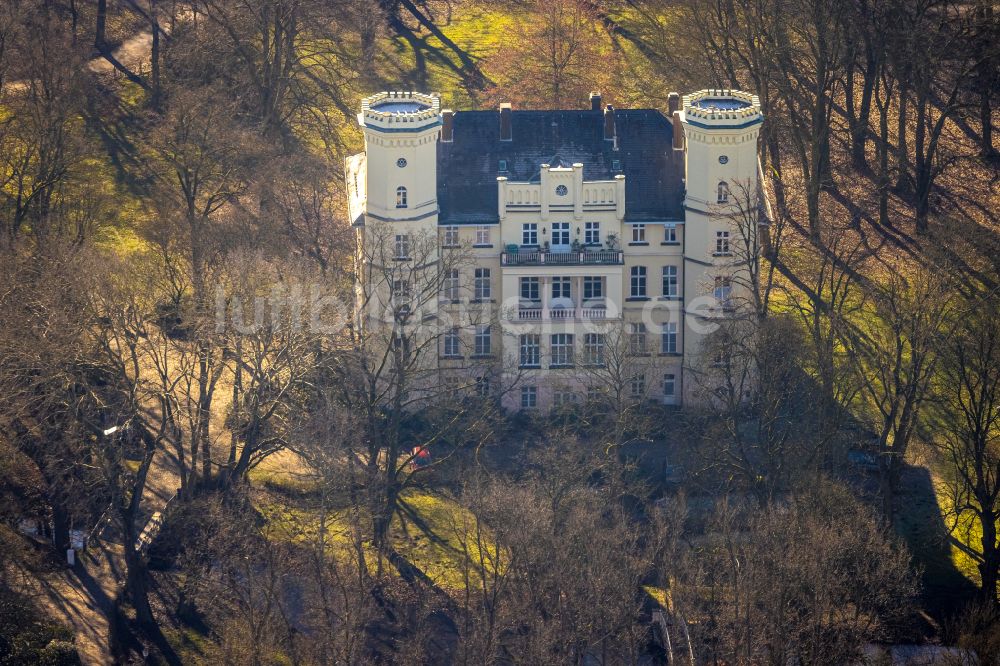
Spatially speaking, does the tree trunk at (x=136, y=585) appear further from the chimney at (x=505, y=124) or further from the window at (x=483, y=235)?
the chimney at (x=505, y=124)

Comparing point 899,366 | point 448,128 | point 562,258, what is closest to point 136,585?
point 562,258

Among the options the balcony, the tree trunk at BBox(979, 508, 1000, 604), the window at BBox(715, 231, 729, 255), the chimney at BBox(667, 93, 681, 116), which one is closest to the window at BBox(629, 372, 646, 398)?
the balcony

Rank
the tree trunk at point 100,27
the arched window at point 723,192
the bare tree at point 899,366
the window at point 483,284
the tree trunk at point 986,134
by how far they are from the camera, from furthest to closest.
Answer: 1. the tree trunk at point 100,27
2. the tree trunk at point 986,134
3. the window at point 483,284
4. the arched window at point 723,192
5. the bare tree at point 899,366

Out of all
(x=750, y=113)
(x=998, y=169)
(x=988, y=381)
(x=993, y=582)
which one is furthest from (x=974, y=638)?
(x=998, y=169)

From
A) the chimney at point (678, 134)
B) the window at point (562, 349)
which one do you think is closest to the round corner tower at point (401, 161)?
the window at point (562, 349)

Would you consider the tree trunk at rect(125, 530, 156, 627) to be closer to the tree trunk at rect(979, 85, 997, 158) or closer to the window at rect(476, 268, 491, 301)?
the window at rect(476, 268, 491, 301)
